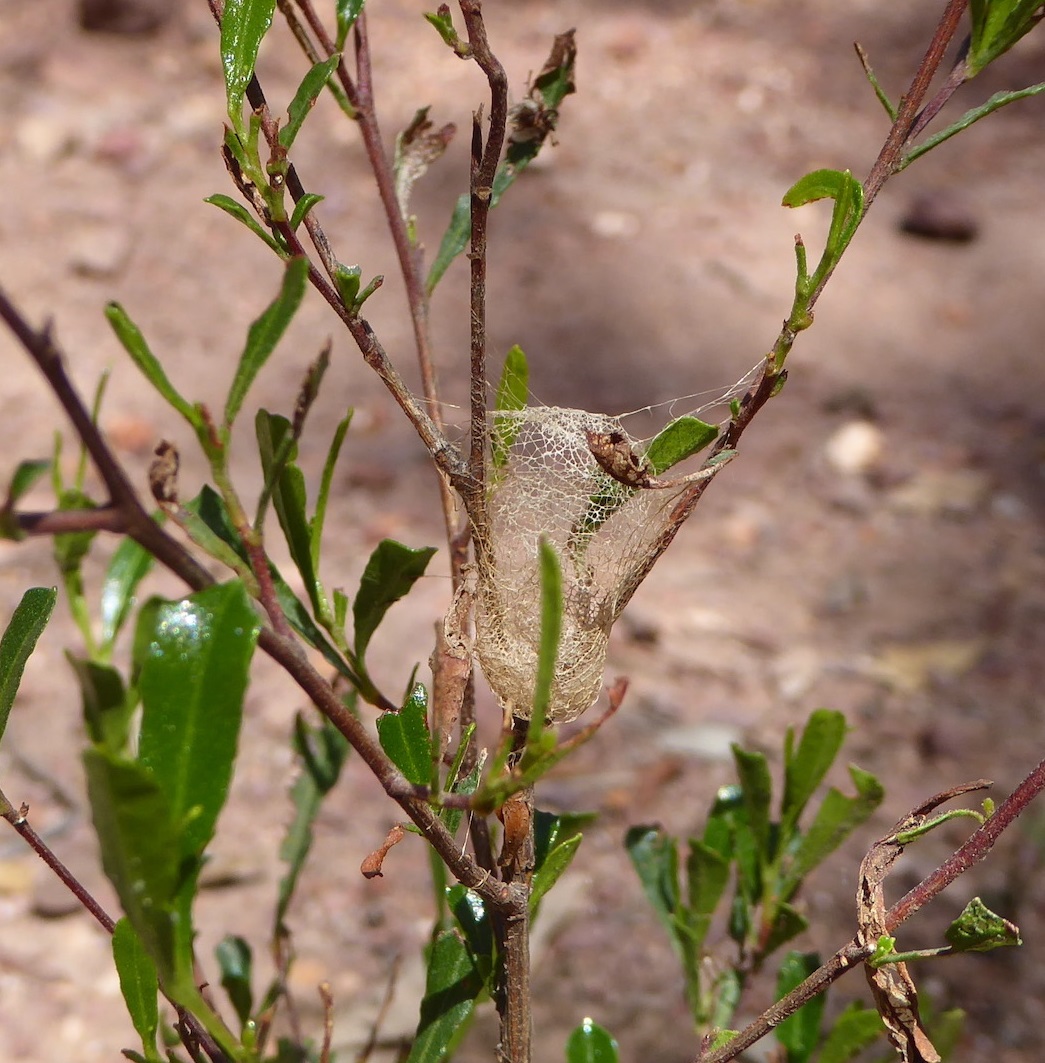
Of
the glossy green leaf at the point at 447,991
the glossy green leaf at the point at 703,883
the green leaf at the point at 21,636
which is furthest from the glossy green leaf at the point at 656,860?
the green leaf at the point at 21,636

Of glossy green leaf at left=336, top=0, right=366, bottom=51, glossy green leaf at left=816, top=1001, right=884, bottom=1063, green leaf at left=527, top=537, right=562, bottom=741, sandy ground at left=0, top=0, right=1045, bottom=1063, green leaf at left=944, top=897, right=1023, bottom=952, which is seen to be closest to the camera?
green leaf at left=527, top=537, right=562, bottom=741

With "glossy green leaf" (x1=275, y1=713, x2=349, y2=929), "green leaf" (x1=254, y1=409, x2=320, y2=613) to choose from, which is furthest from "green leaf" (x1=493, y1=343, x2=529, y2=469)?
"glossy green leaf" (x1=275, y1=713, x2=349, y2=929)

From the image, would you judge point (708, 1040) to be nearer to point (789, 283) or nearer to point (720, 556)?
point (720, 556)

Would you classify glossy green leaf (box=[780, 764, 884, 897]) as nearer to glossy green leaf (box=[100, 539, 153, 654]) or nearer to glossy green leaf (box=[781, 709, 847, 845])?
glossy green leaf (box=[781, 709, 847, 845])

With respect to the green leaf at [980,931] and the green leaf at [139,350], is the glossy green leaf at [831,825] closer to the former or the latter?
the green leaf at [980,931]

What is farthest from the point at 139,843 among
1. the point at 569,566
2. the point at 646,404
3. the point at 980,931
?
the point at 646,404

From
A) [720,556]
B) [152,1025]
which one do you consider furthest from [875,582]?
[152,1025]

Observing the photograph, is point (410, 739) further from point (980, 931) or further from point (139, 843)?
point (980, 931)
